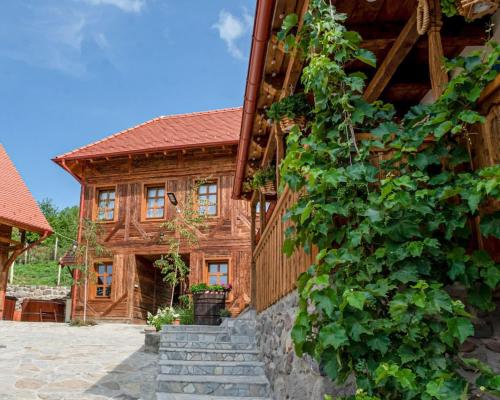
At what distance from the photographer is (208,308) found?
8.94 m

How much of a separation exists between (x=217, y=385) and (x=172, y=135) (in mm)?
11089

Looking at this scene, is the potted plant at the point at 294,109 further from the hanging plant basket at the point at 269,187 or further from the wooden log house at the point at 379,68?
the hanging plant basket at the point at 269,187

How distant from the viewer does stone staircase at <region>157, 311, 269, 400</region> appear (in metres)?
5.14

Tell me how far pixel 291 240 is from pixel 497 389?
131 centimetres

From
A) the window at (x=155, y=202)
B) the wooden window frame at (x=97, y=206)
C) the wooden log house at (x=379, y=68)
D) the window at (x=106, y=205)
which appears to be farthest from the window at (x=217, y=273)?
the wooden log house at (x=379, y=68)

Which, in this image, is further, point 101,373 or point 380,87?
point 101,373

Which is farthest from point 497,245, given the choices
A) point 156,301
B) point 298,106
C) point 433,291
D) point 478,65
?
point 156,301

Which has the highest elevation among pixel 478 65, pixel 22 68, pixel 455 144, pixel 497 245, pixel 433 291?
pixel 22 68

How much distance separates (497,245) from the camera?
241cm

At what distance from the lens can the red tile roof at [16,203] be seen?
13750mm

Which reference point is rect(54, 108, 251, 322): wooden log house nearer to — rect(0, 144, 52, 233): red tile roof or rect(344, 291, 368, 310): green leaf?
rect(0, 144, 52, 233): red tile roof

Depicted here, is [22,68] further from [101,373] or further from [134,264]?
[101,373]

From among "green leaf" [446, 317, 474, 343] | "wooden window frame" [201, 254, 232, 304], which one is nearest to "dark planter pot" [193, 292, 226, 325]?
"wooden window frame" [201, 254, 232, 304]

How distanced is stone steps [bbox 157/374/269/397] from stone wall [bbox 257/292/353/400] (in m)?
0.16
